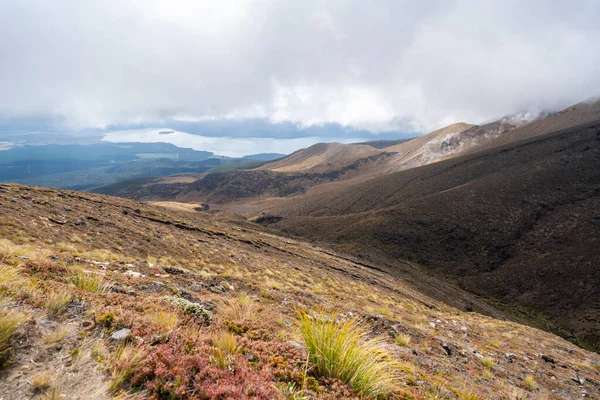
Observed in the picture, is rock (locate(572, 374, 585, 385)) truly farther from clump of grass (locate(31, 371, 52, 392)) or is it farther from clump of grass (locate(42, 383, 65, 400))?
clump of grass (locate(31, 371, 52, 392))

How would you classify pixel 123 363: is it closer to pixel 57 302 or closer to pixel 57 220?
pixel 57 302

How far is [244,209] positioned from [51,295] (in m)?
175

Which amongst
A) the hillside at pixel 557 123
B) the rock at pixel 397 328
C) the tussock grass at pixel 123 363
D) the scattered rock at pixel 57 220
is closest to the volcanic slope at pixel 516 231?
the rock at pixel 397 328

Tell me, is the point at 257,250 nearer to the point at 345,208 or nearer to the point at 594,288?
the point at 594,288

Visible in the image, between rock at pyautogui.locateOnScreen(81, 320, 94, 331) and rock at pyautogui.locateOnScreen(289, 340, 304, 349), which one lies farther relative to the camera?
rock at pyautogui.locateOnScreen(289, 340, 304, 349)

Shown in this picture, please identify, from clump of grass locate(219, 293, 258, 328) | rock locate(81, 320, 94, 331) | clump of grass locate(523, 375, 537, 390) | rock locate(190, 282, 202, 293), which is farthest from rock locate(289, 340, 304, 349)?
clump of grass locate(523, 375, 537, 390)

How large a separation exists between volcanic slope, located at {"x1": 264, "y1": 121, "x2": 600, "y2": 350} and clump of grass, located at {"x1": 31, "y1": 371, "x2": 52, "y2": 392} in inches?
1742

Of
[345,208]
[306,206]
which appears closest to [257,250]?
[345,208]

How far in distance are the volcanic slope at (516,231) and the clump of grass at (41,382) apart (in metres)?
44.3

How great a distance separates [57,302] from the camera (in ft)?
14.3

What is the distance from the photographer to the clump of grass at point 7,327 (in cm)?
320

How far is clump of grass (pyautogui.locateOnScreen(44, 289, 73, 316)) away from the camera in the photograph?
4.27 metres

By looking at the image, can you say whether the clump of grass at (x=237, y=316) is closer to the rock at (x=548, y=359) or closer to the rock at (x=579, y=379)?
the rock at (x=579, y=379)

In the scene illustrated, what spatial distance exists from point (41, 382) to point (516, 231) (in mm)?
75365
